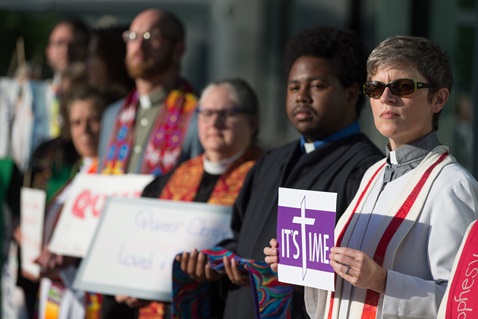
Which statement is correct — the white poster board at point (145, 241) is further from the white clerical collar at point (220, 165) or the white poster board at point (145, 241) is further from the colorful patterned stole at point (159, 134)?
the colorful patterned stole at point (159, 134)

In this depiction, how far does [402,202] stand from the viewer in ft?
10.3

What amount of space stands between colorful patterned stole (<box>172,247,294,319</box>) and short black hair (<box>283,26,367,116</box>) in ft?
2.51

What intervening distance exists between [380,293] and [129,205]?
6.87 ft

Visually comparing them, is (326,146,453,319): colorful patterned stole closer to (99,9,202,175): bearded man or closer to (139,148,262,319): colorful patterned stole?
(139,148,262,319): colorful patterned stole

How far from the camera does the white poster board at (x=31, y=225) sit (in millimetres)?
6176

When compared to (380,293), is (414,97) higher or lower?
higher

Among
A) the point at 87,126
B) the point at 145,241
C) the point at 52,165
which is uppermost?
the point at 87,126

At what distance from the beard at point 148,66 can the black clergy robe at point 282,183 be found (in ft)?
4.82

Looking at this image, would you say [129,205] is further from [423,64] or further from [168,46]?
[423,64]

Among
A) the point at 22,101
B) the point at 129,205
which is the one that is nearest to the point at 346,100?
the point at 129,205

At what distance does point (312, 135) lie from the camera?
4.04 m

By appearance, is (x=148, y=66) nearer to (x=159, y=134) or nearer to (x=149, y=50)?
(x=149, y=50)

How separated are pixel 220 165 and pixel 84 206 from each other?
1.09m

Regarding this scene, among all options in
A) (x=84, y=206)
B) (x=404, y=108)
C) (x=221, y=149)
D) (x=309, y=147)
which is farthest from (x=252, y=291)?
(x=84, y=206)
